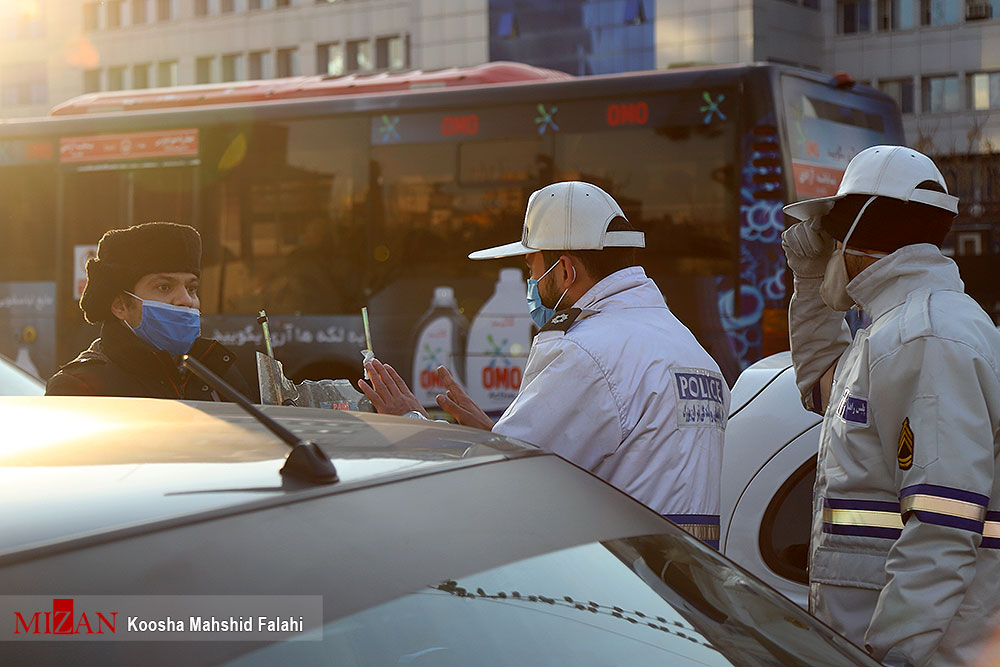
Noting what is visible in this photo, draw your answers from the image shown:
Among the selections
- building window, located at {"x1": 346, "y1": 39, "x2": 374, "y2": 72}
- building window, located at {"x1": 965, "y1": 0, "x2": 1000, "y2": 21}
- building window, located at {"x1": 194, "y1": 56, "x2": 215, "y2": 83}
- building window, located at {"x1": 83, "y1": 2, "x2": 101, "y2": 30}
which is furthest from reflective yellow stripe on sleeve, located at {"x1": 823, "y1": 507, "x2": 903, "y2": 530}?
building window, located at {"x1": 83, "y1": 2, "x2": 101, "y2": 30}

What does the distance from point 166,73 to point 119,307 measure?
5296cm

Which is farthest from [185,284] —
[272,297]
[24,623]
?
[272,297]

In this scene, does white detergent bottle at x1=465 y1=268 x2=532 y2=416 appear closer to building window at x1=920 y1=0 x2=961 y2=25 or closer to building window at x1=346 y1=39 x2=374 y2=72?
building window at x1=920 y1=0 x2=961 y2=25

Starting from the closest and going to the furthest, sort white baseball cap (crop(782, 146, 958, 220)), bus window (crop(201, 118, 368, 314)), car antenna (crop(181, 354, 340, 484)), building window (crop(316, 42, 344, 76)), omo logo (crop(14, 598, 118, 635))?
omo logo (crop(14, 598, 118, 635)) → car antenna (crop(181, 354, 340, 484)) → white baseball cap (crop(782, 146, 958, 220)) → bus window (crop(201, 118, 368, 314)) → building window (crop(316, 42, 344, 76))

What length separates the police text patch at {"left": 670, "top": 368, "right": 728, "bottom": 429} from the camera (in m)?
2.95

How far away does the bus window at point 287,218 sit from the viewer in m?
11.3

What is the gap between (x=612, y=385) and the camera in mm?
2871

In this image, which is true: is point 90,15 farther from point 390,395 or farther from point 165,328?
point 390,395

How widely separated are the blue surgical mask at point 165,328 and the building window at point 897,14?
4657 centimetres

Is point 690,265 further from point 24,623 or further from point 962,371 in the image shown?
point 24,623

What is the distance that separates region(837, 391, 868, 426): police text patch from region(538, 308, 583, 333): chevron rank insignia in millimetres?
687

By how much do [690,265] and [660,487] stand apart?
7241 mm

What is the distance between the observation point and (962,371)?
7.89ft

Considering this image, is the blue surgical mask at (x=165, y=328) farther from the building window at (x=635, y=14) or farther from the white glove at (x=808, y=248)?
the building window at (x=635, y=14)
